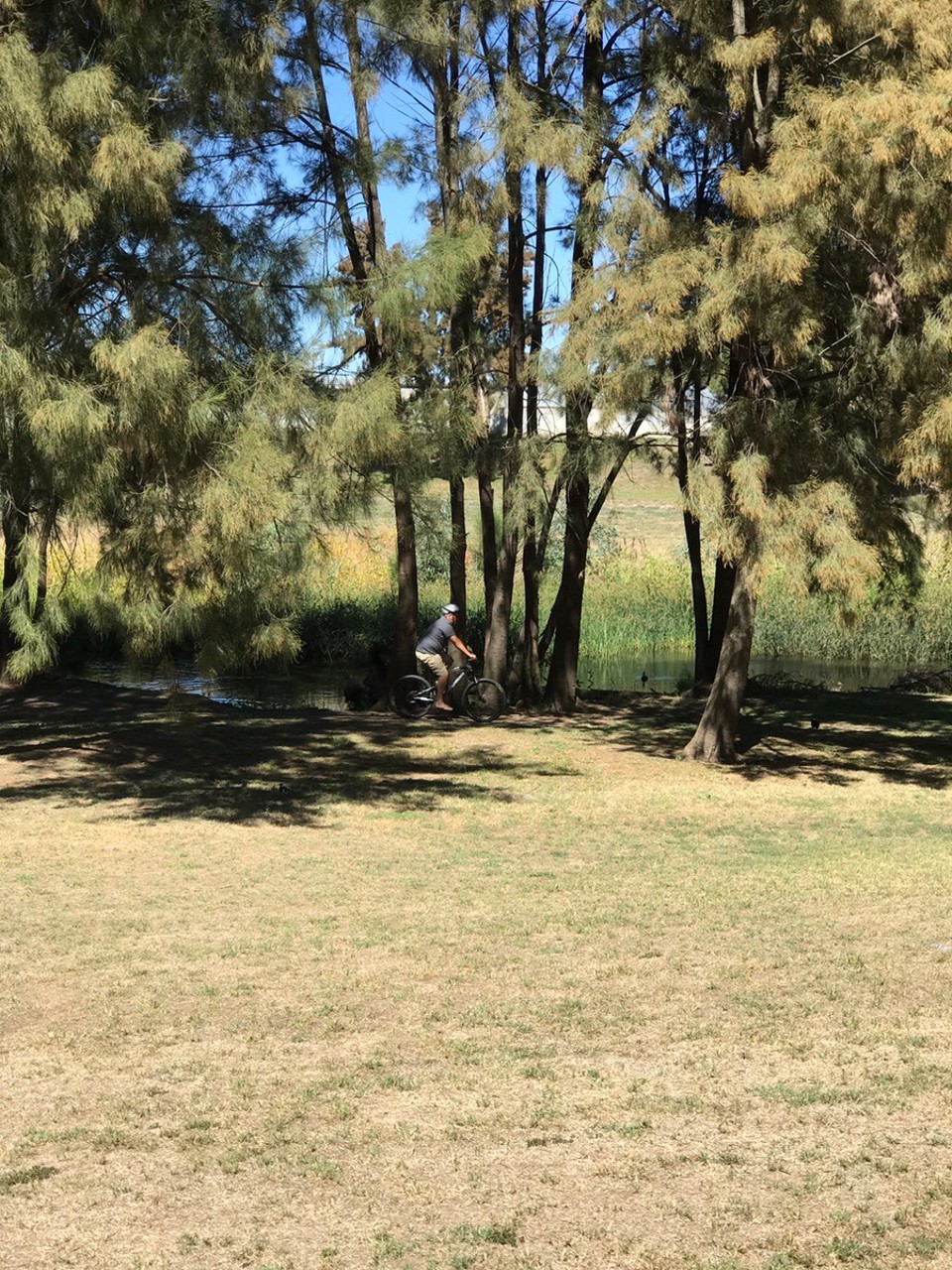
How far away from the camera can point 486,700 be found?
16.6 meters

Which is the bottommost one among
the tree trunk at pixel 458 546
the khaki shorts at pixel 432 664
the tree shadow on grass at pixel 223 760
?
the tree shadow on grass at pixel 223 760

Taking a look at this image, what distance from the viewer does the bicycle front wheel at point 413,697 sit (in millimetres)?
16203

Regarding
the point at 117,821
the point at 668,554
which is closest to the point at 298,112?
the point at 117,821

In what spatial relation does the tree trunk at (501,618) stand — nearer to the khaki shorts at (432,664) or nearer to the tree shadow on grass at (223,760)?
the khaki shorts at (432,664)

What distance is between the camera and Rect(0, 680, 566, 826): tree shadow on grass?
11.5m

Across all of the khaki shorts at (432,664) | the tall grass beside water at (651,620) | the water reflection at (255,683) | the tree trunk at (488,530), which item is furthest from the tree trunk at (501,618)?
the tall grass beside water at (651,620)

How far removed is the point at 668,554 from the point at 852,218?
2242 cm

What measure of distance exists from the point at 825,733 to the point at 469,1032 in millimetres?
11147

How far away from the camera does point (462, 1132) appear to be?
454cm

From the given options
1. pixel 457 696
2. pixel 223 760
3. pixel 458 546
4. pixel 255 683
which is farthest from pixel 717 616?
pixel 223 760

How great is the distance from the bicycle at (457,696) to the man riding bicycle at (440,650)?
0.09 meters

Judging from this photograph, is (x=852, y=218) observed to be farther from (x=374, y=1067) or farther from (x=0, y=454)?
(x=374, y=1067)

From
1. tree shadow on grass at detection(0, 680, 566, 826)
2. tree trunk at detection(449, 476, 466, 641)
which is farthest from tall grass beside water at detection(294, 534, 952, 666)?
tree shadow on grass at detection(0, 680, 566, 826)

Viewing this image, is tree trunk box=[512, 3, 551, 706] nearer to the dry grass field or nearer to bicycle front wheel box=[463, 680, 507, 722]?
bicycle front wheel box=[463, 680, 507, 722]
